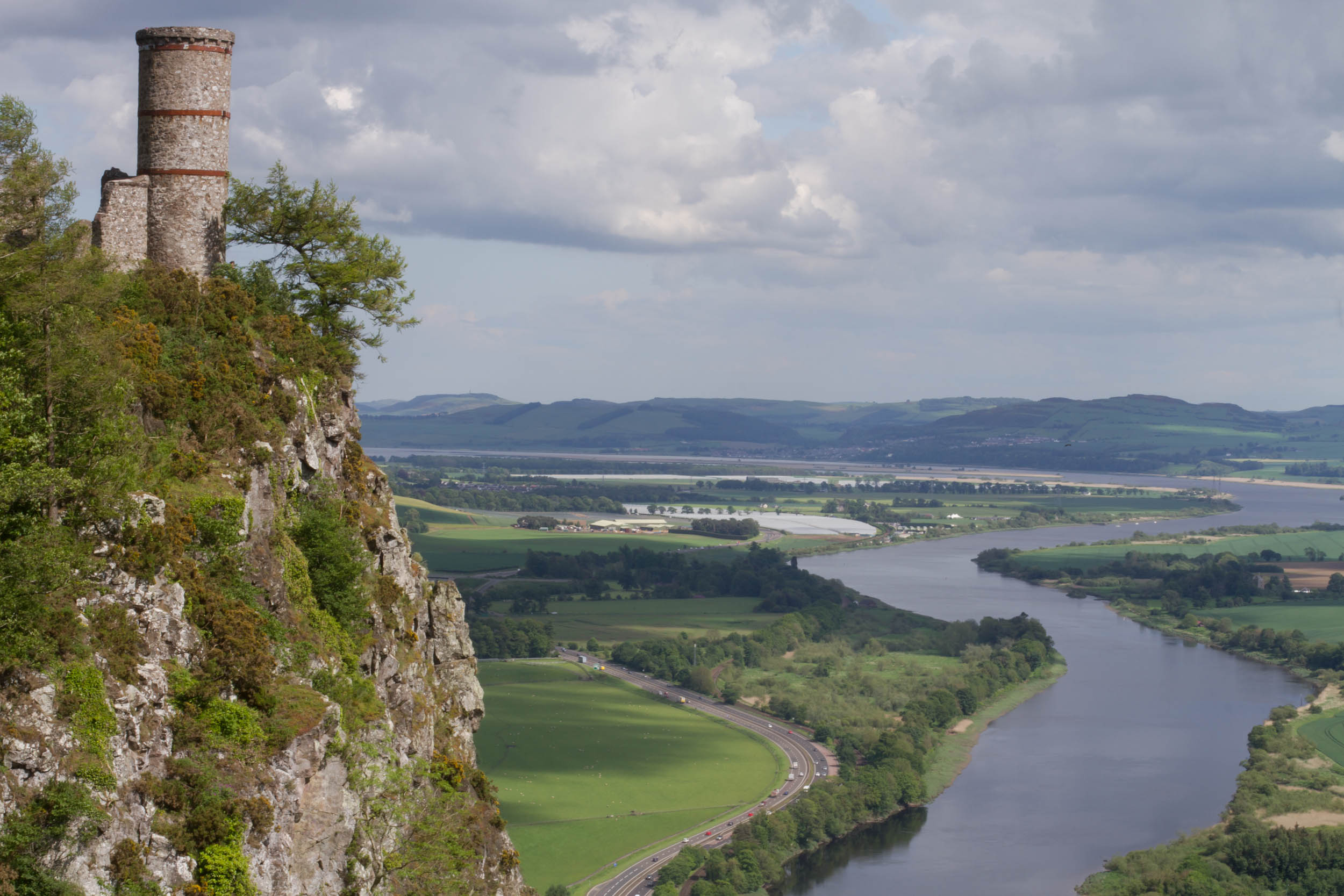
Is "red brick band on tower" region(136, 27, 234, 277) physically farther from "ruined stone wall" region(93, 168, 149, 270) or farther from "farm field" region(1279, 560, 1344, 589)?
"farm field" region(1279, 560, 1344, 589)

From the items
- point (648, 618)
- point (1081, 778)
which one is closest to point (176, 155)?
point (1081, 778)

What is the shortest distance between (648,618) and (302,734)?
362 feet

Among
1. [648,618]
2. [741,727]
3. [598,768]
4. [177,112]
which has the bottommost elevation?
[741,727]

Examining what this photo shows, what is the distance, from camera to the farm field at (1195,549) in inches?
6545

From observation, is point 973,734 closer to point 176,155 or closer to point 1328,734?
point 1328,734

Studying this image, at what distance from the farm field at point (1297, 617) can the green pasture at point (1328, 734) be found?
30858 millimetres

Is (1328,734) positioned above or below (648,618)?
below

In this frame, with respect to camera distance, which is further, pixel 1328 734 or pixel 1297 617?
pixel 1297 617

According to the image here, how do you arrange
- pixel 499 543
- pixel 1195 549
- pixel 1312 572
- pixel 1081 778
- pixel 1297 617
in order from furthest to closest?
1. pixel 1195 549
2. pixel 499 543
3. pixel 1312 572
4. pixel 1297 617
5. pixel 1081 778

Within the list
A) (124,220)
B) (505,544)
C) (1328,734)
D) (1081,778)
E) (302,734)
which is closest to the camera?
(302,734)


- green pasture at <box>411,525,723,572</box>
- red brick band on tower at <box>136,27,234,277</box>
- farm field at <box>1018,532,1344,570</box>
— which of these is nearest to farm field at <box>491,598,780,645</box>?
green pasture at <box>411,525,723,572</box>

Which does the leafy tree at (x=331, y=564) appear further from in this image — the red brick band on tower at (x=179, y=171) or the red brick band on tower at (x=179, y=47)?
the red brick band on tower at (x=179, y=47)

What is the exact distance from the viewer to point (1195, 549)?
17850 centimetres

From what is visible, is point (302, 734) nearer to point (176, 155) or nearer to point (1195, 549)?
point (176, 155)
